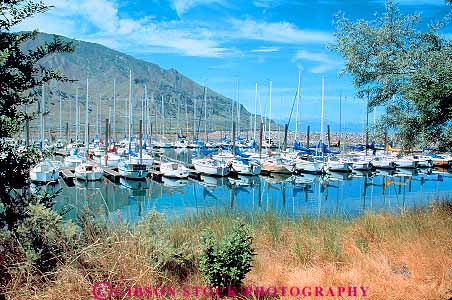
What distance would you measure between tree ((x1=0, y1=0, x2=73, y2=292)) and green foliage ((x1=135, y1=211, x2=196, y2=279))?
3.64 feet

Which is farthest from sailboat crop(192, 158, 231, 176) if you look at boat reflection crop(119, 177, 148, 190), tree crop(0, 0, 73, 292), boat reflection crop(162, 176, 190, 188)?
tree crop(0, 0, 73, 292)

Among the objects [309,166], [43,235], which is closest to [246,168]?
[309,166]

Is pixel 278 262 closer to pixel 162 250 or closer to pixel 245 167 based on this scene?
pixel 162 250

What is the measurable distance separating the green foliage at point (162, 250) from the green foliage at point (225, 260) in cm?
58

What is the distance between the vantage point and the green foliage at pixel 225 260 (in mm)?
5469

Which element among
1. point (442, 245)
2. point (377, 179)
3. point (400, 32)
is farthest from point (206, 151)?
point (442, 245)

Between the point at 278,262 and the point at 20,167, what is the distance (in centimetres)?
415

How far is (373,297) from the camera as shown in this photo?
5.75 meters

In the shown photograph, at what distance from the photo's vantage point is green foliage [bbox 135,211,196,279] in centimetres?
589

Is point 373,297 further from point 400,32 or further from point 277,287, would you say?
point 400,32

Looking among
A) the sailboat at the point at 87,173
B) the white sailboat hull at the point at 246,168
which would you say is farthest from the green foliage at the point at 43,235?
the white sailboat hull at the point at 246,168

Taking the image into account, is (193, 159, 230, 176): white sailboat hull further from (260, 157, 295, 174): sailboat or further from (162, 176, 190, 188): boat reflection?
(260, 157, 295, 174): sailboat

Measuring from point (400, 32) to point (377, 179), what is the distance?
33068 millimetres

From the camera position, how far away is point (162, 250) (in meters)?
5.91
